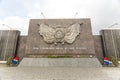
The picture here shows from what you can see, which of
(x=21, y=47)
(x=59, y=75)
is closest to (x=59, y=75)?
(x=59, y=75)

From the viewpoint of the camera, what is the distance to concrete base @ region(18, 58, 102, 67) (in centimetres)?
1106

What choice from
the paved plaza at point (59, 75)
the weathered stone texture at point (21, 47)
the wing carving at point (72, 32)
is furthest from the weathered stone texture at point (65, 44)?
the paved plaza at point (59, 75)

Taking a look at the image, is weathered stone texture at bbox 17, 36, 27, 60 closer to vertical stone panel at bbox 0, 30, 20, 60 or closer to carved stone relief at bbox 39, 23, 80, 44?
vertical stone panel at bbox 0, 30, 20, 60

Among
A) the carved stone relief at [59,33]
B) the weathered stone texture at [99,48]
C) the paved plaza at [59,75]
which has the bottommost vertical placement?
the paved plaza at [59,75]

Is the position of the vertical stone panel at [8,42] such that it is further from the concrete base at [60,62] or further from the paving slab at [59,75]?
the paving slab at [59,75]

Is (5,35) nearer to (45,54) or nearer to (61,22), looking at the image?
(45,54)

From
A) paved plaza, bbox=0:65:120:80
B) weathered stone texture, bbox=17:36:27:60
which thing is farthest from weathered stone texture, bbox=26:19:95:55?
paved plaza, bbox=0:65:120:80

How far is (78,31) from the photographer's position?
44.4 feet

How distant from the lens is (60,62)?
37.8ft

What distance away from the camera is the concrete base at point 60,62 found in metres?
11.1

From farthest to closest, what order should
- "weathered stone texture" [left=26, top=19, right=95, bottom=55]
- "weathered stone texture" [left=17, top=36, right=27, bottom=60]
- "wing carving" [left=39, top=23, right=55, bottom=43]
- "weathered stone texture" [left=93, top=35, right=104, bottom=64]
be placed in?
"weathered stone texture" [left=17, top=36, right=27, bottom=60] < "weathered stone texture" [left=93, top=35, right=104, bottom=64] < "wing carving" [left=39, top=23, right=55, bottom=43] < "weathered stone texture" [left=26, top=19, right=95, bottom=55]

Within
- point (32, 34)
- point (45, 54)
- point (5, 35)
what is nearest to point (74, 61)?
point (45, 54)

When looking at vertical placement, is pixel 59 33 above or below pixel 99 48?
above

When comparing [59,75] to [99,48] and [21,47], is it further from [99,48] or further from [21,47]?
[21,47]
